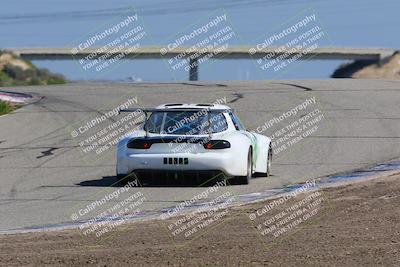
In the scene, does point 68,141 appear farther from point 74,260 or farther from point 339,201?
point 74,260

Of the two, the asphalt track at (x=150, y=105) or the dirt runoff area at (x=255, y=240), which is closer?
the dirt runoff area at (x=255, y=240)

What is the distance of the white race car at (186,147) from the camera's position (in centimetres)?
1561

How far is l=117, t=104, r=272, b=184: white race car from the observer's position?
15609mm

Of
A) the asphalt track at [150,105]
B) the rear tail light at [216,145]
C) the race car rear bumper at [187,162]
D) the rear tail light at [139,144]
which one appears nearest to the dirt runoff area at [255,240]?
the asphalt track at [150,105]

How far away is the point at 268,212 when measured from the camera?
1190 centimetres

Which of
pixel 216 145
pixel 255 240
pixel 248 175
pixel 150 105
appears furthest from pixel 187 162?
pixel 150 105

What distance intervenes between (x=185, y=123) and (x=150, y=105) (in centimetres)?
1383

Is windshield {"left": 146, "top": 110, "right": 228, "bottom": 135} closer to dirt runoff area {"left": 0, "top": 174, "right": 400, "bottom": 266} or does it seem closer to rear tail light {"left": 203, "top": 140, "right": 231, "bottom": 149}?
rear tail light {"left": 203, "top": 140, "right": 231, "bottom": 149}

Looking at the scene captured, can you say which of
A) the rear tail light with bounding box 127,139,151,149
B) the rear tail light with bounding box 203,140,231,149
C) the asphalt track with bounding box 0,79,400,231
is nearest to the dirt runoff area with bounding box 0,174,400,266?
the asphalt track with bounding box 0,79,400,231

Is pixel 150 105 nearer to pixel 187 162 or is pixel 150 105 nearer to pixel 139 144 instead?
pixel 139 144

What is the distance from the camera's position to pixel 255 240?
1003 cm

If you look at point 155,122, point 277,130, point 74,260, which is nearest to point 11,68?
point 277,130

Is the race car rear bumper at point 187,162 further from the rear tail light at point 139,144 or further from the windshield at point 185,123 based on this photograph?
the windshield at point 185,123

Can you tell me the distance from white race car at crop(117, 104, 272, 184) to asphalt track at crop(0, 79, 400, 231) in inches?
12.8
